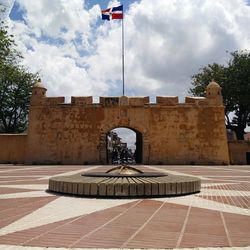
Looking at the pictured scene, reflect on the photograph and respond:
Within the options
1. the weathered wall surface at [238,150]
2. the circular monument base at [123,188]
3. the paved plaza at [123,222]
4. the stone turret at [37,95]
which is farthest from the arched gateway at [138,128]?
the paved plaza at [123,222]

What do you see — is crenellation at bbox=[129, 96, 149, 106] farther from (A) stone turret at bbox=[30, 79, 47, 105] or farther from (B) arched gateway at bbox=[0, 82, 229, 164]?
(A) stone turret at bbox=[30, 79, 47, 105]

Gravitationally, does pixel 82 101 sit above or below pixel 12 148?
above

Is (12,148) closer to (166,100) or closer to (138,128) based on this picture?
(138,128)

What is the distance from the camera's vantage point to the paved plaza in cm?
383

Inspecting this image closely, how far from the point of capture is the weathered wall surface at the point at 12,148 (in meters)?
27.0

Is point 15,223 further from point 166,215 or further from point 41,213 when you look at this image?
point 166,215

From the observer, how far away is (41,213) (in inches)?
211

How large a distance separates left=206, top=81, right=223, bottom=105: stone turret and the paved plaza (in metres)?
20.0

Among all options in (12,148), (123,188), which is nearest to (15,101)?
(12,148)

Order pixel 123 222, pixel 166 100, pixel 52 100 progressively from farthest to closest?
pixel 52 100 → pixel 166 100 → pixel 123 222

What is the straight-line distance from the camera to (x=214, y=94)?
2656 cm

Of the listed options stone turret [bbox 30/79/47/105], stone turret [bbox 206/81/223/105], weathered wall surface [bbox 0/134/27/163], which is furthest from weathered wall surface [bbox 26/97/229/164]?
stone turret [bbox 30/79/47/105]

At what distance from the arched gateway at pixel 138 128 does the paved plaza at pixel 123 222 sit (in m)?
19.0

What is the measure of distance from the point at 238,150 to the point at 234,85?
8.55 meters
